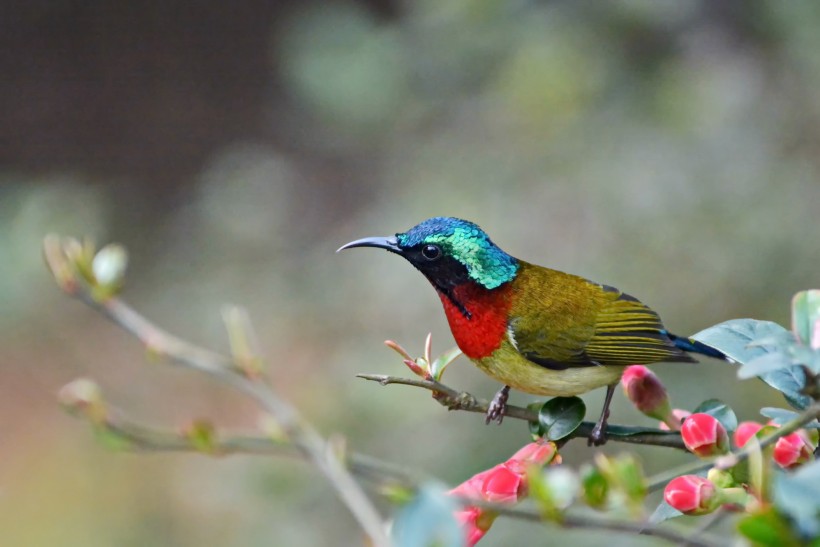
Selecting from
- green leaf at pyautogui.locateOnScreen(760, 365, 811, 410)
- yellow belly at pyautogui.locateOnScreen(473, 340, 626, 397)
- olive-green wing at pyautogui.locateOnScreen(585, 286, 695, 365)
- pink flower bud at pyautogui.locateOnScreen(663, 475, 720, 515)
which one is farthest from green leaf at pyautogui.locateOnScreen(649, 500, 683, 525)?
olive-green wing at pyautogui.locateOnScreen(585, 286, 695, 365)

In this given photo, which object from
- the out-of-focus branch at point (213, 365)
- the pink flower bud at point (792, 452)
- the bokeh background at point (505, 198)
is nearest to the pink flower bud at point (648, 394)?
the pink flower bud at point (792, 452)

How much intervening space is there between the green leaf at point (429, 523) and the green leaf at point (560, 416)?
1.62 ft

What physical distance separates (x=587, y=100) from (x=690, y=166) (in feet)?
1.12

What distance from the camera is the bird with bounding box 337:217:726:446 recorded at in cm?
152

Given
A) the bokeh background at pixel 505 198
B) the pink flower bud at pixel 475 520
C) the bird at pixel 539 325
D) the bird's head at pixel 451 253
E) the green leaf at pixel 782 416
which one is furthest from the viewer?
the bokeh background at pixel 505 198

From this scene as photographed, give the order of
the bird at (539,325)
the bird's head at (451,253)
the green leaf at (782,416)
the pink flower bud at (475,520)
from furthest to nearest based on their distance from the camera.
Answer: the bird at (539,325) < the bird's head at (451,253) < the pink flower bud at (475,520) < the green leaf at (782,416)

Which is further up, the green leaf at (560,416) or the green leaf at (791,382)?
the green leaf at (791,382)

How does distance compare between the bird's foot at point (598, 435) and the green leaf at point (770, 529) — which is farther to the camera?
the bird's foot at point (598, 435)

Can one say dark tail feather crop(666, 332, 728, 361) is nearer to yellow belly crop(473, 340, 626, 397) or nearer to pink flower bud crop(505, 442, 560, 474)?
yellow belly crop(473, 340, 626, 397)

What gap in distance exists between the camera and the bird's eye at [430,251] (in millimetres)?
1407

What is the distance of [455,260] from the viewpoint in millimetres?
1464

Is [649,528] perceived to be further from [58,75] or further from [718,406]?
[58,75]

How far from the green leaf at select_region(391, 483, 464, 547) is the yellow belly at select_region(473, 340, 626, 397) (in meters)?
0.94

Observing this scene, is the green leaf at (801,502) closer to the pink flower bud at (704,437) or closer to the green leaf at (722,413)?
the pink flower bud at (704,437)
